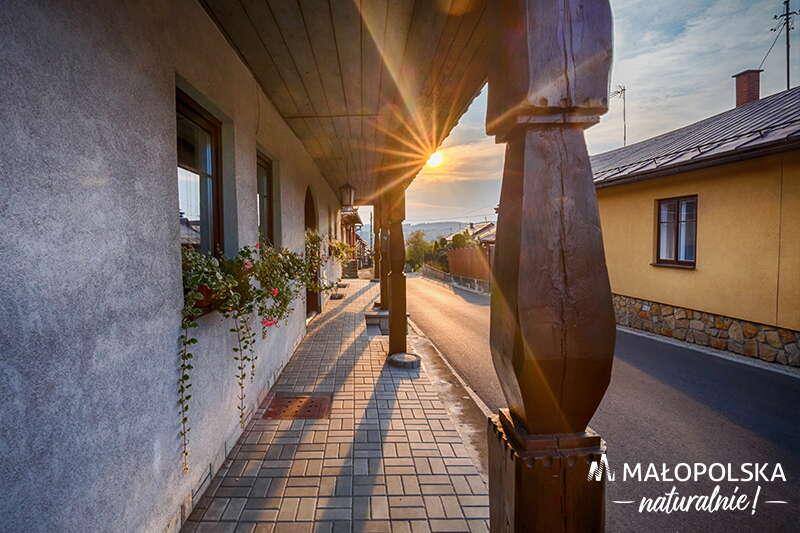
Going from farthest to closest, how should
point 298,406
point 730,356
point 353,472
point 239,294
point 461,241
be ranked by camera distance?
point 461,241 → point 730,356 → point 298,406 → point 353,472 → point 239,294

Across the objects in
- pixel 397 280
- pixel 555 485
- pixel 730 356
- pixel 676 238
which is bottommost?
pixel 730 356

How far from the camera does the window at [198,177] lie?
244 centimetres

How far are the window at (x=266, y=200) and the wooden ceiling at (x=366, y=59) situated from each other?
61 cm

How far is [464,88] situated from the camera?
316cm

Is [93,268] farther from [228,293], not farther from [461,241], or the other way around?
[461,241]

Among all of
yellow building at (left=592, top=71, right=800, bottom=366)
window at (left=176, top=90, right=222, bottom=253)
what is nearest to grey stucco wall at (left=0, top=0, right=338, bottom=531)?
window at (left=176, top=90, right=222, bottom=253)

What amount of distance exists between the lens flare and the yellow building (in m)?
4.34

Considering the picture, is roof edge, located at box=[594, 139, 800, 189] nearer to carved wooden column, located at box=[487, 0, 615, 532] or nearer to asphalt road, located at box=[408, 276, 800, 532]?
asphalt road, located at box=[408, 276, 800, 532]

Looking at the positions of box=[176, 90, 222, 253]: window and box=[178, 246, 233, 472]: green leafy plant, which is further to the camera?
box=[176, 90, 222, 253]: window

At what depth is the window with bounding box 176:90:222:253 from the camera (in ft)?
8.00

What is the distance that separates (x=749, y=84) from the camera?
10.2 metres

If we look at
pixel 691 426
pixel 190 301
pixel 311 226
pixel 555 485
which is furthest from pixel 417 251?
pixel 555 485

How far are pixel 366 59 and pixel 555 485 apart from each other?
291 centimetres

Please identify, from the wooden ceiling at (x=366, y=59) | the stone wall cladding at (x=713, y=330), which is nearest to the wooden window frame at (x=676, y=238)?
the stone wall cladding at (x=713, y=330)
